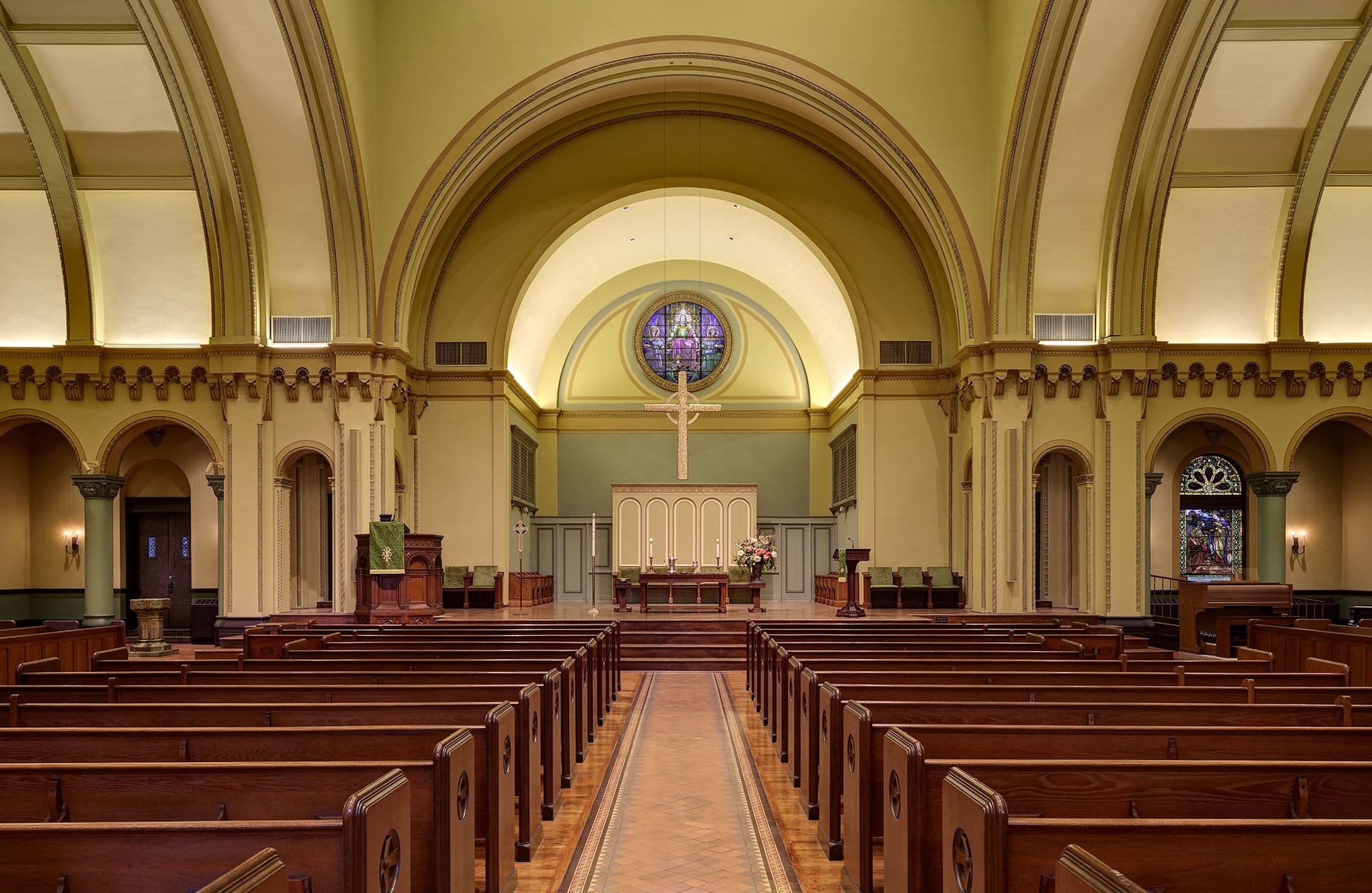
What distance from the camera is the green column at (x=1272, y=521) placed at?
15148 mm

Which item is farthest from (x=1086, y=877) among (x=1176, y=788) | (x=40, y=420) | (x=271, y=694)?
(x=40, y=420)

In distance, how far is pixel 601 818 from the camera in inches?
226

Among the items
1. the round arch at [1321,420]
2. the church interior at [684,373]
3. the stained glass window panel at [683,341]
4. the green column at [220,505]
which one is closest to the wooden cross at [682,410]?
the church interior at [684,373]

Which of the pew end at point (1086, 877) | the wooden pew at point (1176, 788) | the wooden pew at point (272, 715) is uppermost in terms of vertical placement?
the pew end at point (1086, 877)

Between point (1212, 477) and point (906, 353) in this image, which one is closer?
point (1212, 477)

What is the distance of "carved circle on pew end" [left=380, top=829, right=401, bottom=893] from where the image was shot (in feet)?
9.07

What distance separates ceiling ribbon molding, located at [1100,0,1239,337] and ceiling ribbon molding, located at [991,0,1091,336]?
1.12 meters

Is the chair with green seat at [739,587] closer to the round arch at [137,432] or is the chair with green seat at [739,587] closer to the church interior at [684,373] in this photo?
the church interior at [684,373]

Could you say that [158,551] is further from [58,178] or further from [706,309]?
[706,309]

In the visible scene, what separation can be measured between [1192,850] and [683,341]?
70.8 ft

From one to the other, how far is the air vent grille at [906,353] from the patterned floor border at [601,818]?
10228 millimetres

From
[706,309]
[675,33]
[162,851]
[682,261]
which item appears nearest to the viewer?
[162,851]

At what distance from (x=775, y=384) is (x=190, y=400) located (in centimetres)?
1276

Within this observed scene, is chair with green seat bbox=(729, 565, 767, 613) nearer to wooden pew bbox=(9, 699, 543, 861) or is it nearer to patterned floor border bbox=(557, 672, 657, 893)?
patterned floor border bbox=(557, 672, 657, 893)
